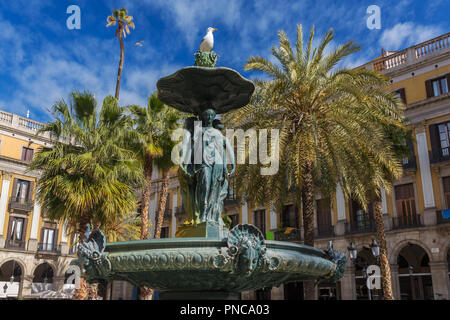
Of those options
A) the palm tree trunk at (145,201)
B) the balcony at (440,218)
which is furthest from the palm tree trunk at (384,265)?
the palm tree trunk at (145,201)

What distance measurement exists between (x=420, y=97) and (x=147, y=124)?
686 inches

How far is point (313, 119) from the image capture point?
13.2 metres

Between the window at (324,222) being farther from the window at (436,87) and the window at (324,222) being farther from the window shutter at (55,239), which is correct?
the window shutter at (55,239)

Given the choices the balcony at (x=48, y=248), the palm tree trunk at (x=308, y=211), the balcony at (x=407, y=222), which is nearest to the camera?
the palm tree trunk at (x=308, y=211)

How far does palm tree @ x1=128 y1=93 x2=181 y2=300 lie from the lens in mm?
18516

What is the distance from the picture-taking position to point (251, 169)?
45.6 ft

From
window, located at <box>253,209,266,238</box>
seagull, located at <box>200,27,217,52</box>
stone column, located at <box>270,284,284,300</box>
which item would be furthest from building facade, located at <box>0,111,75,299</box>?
seagull, located at <box>200,27,217,52</box>

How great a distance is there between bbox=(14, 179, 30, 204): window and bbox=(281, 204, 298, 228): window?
21.5m

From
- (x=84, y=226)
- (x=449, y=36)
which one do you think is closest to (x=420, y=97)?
(x=449, y=36)

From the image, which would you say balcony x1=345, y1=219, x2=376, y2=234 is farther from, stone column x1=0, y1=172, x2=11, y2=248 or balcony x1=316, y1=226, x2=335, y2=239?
stone column x1=0, y1=172, x2=11, y2=248

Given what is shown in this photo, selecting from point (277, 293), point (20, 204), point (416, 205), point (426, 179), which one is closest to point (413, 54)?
point (426, 179)

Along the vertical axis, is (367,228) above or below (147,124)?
below

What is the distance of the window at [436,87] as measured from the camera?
85.3 feet
